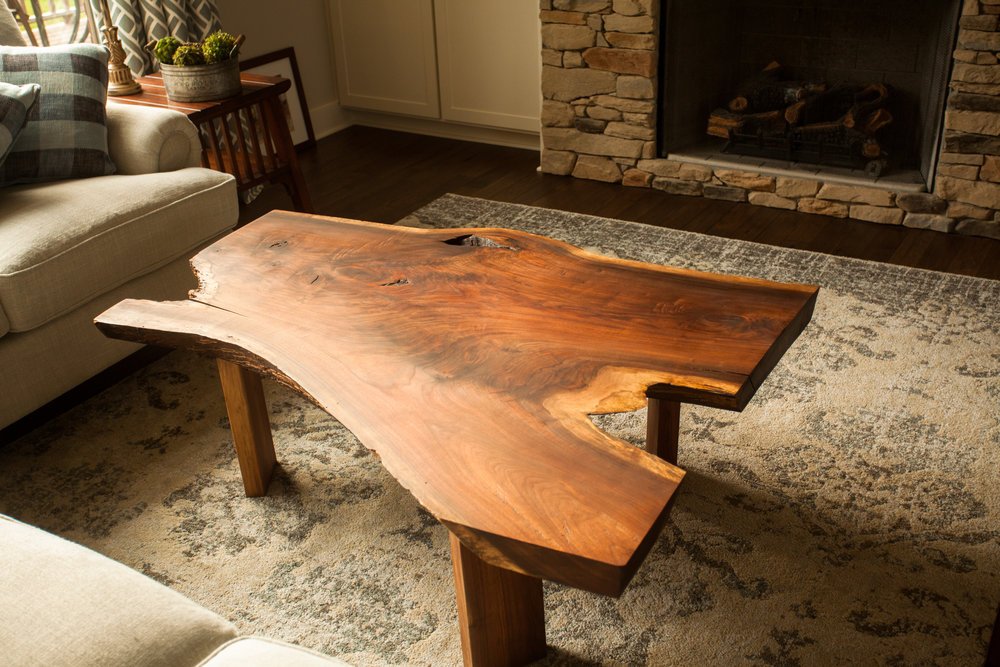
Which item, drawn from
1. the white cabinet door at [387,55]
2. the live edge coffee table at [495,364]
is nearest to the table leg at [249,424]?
the live edge coffee table at [495,364]

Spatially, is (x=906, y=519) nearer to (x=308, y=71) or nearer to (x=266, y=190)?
(x=266, y=190)

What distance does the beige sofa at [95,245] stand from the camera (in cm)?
221

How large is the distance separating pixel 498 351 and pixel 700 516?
666 mm

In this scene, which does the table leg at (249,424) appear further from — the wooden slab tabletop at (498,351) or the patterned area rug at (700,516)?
the wooden slab tabletop at (498,351)

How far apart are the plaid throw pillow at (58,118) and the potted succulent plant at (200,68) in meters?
0.37

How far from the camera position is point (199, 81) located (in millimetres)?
3023

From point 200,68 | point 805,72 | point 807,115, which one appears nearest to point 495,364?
point 200,68

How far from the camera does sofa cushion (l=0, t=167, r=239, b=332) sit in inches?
86.5

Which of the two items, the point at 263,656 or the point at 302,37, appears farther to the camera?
the point at 302,37

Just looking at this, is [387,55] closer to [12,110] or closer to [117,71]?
[117,71]

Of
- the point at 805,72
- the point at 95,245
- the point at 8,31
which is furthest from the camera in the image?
the point at 805,72

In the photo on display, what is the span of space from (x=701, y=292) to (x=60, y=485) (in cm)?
153

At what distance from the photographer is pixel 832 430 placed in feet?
7.28

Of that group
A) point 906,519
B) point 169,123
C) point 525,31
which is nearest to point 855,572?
point 906,519
